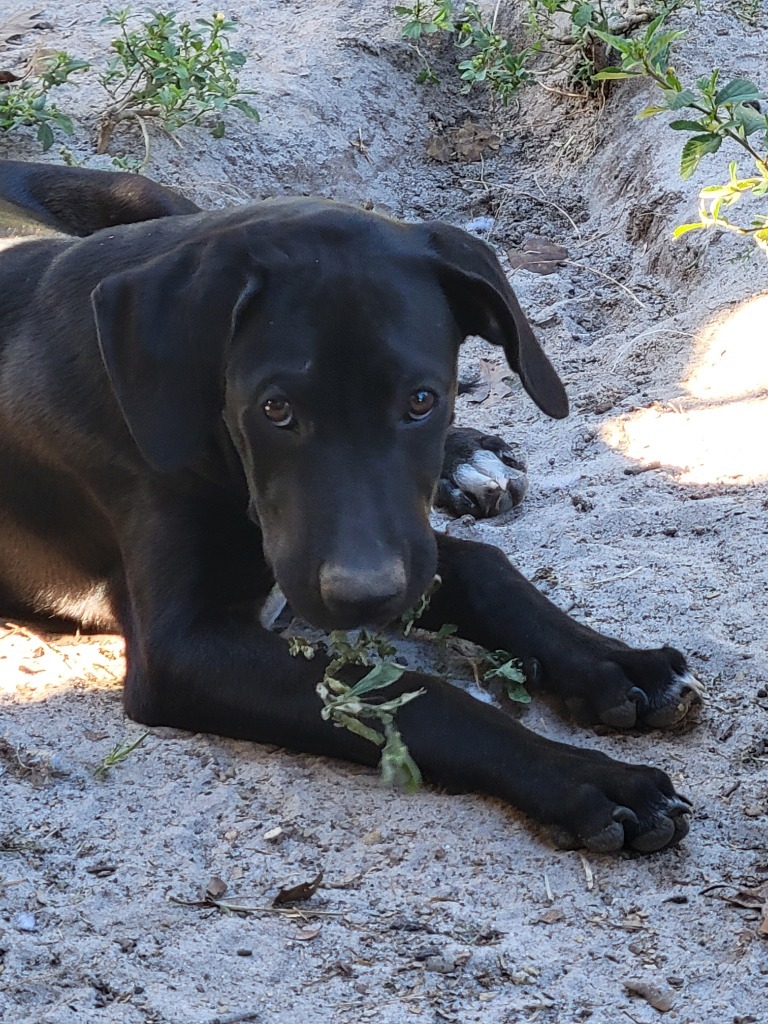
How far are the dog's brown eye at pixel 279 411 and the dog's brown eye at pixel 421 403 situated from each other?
253 millimetres

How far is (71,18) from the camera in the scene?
7000mm

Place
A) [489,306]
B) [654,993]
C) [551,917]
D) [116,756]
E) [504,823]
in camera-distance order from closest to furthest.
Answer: [654,993]
[551,917]
[504,823]
[116,756]
[489,306]

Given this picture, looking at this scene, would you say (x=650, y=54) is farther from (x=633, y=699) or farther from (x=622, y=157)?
(x=622, y=157)

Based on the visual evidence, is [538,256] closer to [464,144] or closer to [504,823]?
[464,144]

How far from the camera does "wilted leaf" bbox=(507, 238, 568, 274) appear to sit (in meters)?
5.59

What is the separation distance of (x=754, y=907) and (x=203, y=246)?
1732 millimetres

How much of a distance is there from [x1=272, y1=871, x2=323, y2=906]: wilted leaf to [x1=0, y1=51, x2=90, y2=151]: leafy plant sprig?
13.4ft

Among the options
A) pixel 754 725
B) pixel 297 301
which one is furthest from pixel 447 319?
pixel 754 725

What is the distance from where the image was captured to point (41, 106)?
5715mm

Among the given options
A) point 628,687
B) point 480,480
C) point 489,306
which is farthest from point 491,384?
point 628,687

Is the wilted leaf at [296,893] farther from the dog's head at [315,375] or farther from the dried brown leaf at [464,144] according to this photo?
the dried brown leaf at [464,144]

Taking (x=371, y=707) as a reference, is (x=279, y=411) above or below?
above

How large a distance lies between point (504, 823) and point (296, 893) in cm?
47

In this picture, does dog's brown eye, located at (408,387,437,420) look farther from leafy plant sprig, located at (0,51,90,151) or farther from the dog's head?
leafy plant sprig, located at (0,51,90,151)
